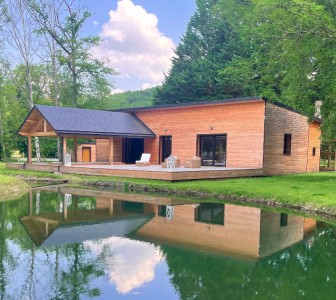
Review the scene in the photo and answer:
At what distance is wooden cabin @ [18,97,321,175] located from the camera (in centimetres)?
1800

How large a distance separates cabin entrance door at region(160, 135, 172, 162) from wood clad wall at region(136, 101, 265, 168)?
1.04ft

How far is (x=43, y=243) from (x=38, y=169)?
1301 cm

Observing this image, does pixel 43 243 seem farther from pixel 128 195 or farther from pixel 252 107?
pixel 252 107

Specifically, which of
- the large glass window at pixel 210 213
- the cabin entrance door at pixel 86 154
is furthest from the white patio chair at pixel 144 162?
the large glass window at pixel 210 213

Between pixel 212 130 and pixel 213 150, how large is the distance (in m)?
1.17

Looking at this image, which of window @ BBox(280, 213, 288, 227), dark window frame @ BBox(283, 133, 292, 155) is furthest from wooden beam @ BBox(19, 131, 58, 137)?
window @ BBox(280, 213, 288, 227)

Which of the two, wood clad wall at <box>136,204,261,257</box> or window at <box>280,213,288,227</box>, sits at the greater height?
window at <box>280,213,288,227</box>

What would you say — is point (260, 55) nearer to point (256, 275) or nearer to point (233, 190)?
point (233, 190)

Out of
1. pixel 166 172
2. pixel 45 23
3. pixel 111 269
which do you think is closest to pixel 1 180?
pixel 166 172

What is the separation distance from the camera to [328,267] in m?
6.52

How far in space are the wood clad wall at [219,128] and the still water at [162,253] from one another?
6949mm

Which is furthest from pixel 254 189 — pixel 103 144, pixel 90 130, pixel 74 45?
pixel 74 45

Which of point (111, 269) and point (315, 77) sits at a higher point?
point (315, 77)

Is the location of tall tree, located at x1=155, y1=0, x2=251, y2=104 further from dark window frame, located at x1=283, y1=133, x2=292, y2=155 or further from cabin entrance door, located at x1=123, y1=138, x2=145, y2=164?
dark window frame, located at x1=283, y1=133, x2=292, y2=155
